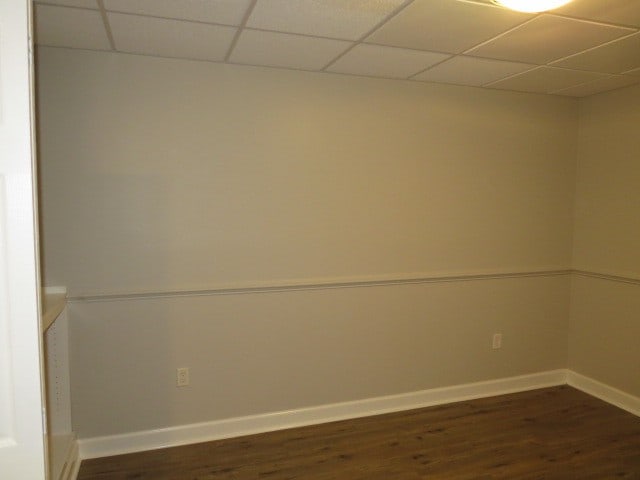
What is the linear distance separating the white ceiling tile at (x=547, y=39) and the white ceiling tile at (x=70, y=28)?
2.05 m

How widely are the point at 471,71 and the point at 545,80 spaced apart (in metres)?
0.64

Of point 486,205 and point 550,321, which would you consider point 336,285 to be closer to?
point 486,205

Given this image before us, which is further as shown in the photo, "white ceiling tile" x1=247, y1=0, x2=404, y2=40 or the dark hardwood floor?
the dark hardwood floor

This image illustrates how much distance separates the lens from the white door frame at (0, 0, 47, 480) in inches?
44.1

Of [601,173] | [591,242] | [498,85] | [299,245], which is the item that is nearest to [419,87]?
[498,85]

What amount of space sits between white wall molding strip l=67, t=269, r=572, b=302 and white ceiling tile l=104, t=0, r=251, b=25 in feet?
5.05

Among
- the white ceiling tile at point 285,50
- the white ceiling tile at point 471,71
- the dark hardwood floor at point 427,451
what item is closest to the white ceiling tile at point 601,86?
the white ceiling tile at point 471,71

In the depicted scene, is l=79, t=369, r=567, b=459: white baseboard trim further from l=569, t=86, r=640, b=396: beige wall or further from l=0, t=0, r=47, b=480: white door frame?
l=0, t=0, r=47, b=480: white door frame

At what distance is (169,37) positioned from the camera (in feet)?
7.29

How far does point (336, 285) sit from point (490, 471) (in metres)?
1.46

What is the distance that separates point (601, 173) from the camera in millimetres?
3381

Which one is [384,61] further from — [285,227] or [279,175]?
[285,227]

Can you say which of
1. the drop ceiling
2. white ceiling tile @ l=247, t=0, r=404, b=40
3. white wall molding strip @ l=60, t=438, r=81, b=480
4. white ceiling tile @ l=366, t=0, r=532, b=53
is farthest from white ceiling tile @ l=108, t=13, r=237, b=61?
white wall molding strip @ l=60, t=438, r=81, b=480

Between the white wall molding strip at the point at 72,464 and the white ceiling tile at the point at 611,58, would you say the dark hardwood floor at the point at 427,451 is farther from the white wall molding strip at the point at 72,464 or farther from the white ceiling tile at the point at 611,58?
the white ceiling tile at the point at 611,58
